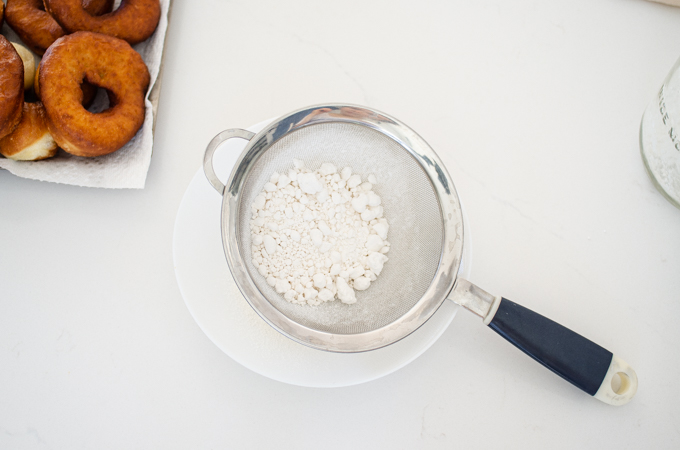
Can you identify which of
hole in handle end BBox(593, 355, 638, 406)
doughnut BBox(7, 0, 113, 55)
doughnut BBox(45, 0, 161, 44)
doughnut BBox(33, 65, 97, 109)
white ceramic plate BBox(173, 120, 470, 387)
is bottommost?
white ceramic plate BBox(173, 120, 470, 387)

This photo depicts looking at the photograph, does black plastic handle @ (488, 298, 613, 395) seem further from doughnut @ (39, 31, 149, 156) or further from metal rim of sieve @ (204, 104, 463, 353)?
doughnut @ (39, 31, 149, 156)

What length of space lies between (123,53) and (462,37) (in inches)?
25.9

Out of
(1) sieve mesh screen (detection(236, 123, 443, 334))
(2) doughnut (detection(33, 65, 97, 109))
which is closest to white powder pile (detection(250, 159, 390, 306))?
(1) sieve mesh screen (detection(236, 123, 443, 334))

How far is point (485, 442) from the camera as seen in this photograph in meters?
0.75

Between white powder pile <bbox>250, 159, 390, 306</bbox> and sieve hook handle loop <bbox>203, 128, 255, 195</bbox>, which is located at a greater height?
sieve hook handle loop <bbox>203, 128, 255, 195</bbox>

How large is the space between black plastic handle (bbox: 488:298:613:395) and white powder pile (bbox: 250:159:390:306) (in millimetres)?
215

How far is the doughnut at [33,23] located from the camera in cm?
73

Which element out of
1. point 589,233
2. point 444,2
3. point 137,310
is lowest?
point 137,310

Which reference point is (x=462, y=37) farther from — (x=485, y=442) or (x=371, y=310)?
(x=485, y=442)

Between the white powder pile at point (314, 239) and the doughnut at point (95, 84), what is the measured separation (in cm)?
28

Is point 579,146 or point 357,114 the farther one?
point 579,146

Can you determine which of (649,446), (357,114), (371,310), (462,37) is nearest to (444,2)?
(462,37)

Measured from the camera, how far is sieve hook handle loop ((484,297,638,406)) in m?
0.65

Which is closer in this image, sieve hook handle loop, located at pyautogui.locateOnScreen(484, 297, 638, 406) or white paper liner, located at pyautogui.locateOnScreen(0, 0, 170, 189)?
sieve hook handle loop, located at pyautogui.locateOnScreen(484, 297, 638, 406)
